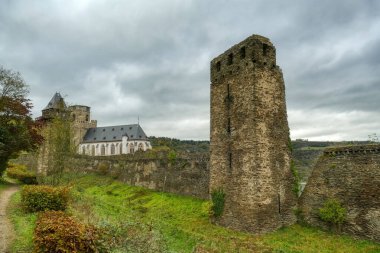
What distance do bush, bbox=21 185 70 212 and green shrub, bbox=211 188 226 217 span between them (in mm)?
8863

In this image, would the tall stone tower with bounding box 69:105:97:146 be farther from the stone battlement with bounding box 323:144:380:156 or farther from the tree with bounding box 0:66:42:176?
the stone battlement with bounding box 323:144:380:156

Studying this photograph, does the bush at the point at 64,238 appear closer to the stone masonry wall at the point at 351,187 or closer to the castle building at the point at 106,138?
the stone masonry wall at the point at 351,187

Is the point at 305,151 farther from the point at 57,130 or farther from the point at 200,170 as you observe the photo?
the point at 57,130

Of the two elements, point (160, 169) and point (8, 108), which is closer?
point (8, 108)

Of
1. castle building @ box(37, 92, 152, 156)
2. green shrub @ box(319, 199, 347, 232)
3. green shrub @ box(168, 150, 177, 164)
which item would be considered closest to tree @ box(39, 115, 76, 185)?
green shrub @ box(168, 150, 177, 164)

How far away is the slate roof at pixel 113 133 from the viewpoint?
93375 mm

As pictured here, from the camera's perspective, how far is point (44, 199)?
15422mm

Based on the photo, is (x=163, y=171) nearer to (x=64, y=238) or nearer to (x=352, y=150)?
(x=352, y=150)

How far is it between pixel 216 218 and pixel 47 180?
15702 millimetres

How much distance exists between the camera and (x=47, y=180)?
26359 mm

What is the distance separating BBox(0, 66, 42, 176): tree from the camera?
25.4 m

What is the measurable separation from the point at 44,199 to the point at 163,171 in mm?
17856

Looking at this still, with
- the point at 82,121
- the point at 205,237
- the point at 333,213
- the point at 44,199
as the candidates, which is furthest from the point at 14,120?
the point at 82,121

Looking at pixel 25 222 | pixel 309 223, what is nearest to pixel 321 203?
pixel 309 223
